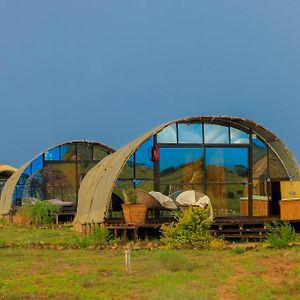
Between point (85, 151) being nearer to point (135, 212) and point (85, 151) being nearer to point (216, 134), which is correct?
point (216, 134)

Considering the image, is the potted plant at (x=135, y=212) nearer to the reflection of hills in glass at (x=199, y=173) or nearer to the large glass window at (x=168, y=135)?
the reflection of hills in glass at (x=199, y=173)

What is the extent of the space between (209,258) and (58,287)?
3796 millimetres

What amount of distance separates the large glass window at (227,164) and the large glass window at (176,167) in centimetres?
51

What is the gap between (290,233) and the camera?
558 inches

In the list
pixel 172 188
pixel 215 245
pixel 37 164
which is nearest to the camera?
pixel 215 245

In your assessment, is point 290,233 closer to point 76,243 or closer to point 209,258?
Answer: point 209,258

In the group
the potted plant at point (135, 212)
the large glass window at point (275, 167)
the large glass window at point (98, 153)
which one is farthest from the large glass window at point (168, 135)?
the large glass window at point (98, 153)

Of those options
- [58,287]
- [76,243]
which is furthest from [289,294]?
[76,243]

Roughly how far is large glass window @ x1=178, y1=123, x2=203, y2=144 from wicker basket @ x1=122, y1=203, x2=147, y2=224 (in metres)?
3.09

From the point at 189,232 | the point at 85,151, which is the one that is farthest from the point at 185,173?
the point at 85,151

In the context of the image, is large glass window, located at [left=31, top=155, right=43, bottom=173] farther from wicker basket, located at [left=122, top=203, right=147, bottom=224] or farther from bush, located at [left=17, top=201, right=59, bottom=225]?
wicker basket, located at [left=122, top=203, right=147, bottom=224]

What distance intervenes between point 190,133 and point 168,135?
2.33ft

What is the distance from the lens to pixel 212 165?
Result: 19250mm

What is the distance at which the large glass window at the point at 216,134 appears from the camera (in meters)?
19.4
